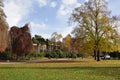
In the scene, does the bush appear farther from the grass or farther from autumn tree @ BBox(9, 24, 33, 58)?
the grass

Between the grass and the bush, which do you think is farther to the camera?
the bush

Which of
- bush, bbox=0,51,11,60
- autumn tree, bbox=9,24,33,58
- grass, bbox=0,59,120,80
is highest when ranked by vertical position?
autumn tree, bbox=9,24,33,58

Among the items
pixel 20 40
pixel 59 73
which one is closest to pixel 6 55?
pixel 20 40

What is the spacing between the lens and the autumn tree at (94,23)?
72.1m

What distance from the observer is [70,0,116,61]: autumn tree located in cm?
7206

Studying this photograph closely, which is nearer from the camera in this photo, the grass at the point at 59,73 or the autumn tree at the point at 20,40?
the grass at the point at 59,73

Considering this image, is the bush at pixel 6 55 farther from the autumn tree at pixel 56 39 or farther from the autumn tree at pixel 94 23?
the autumn tree at pixel 56 39

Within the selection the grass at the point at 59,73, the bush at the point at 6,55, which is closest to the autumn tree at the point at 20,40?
the bush at the point at 6,55

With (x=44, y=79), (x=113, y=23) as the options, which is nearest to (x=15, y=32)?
(x=113, y=23)

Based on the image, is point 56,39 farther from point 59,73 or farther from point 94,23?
point 59,73

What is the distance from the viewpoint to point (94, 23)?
7369 cm

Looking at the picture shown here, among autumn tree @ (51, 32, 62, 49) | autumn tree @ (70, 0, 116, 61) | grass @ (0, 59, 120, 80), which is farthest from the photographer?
autumn tree @ (51, 32, 62, 49)

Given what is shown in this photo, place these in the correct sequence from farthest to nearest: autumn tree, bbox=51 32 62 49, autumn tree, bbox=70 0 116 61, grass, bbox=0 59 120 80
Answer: autumn tree, bbox=51 32 62 49 → autumn tree, bbox=70 0 116 61 → grass, bbox=0 59 120 80

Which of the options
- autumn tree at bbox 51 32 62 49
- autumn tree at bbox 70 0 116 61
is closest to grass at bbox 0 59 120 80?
autumn tree at bbox 70 0 116 61
